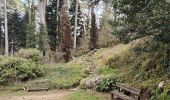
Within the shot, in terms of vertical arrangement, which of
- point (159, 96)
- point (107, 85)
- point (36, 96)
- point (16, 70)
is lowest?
point (36, 96)

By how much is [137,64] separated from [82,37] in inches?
1213

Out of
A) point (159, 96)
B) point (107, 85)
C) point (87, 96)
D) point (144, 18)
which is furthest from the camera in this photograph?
point (107, 85)

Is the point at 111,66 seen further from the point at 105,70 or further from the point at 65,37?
the point at 65,37

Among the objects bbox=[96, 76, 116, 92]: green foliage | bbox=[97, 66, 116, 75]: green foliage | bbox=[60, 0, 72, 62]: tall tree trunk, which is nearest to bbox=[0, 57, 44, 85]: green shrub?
bbox=[97, 66, 116, 75]: green foliage

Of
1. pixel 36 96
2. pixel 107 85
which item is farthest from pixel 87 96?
pixel 36 96

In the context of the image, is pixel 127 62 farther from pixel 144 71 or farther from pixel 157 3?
pixel 157 3

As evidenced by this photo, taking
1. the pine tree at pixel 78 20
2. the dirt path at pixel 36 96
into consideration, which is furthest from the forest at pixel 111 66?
the pine tree at pixel 78 20

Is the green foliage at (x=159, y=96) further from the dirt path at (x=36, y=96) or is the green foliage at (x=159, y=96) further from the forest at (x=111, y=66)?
the dirt path at (x=36, y=96)

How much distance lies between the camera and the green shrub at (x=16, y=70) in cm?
1984

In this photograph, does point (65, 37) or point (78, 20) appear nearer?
point (65, 37)

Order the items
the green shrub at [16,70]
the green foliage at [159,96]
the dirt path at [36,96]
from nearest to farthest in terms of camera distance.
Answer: the green foliage at [159,96], the dirt path at [36,96], the green shrub at [16,70]

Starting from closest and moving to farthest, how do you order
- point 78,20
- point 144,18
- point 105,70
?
point 144,18, point 105,70, point 78,20

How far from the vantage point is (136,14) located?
11883 mm

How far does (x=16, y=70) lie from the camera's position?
2031 centimetres
